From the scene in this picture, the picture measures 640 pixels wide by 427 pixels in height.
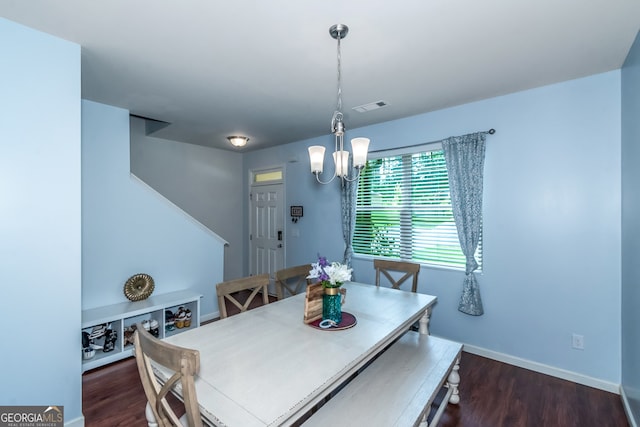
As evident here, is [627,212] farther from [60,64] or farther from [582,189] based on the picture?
[60,64]

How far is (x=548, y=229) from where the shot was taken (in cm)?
261

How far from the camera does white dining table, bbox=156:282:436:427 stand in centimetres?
109

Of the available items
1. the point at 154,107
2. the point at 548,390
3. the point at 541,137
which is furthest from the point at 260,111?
the point at 548,390

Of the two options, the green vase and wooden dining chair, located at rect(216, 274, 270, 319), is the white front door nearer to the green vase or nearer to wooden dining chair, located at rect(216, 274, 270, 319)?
wooden dining chair, located at rect(216, 274, 270, 319)

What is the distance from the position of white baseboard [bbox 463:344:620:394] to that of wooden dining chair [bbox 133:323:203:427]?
113 inches

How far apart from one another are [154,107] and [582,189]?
4.14 metres

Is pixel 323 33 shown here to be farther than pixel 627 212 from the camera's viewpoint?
No

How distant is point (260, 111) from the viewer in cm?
325

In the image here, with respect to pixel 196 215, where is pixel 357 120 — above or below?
above

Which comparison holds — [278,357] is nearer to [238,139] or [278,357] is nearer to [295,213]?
[295,213]

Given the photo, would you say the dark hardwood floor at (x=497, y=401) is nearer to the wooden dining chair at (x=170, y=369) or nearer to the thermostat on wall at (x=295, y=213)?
the wooden dining chair at (x=170, y=369)

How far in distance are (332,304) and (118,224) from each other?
8.52 feet

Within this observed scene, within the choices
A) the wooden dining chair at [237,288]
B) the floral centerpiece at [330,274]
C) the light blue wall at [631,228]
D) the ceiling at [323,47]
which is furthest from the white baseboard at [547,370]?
the ceiling at [323,47]

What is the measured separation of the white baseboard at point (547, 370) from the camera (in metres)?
2.36
